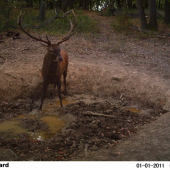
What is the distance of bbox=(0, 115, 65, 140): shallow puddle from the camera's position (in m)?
4.96

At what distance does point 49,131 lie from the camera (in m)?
5.25

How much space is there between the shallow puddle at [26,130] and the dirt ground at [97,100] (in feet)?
0.50

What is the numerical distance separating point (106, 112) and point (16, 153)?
270cm

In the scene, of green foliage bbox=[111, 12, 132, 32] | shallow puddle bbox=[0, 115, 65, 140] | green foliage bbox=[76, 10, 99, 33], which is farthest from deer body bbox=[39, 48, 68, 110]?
green foliage bbox=[111, 12, 132, 32]

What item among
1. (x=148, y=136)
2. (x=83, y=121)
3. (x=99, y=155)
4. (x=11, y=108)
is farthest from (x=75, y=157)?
(x=11, y=108)

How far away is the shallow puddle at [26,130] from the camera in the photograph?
496cm

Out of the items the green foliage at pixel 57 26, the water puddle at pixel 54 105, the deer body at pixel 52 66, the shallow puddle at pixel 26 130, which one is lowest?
the shallow puddle at pixel 26 130

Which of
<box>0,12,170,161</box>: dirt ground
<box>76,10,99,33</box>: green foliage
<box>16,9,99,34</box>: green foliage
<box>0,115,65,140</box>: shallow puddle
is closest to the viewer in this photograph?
<box>0,12,170,161</box>: dirt ground

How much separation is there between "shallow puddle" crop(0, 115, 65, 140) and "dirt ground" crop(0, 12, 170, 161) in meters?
0.15

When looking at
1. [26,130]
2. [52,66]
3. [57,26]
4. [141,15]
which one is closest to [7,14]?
[57,26]

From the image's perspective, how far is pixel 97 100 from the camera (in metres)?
7.25

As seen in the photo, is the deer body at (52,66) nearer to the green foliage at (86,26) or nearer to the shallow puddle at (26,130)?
the shallow puddle at (26,130)

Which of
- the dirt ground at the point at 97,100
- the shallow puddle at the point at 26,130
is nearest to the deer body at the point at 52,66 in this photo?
the shallow puddle at the point at 26,130

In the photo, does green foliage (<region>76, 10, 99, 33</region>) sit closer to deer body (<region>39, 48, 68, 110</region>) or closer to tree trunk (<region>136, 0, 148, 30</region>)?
tree trunk (<region>136, 0, 148, 30</region>)
